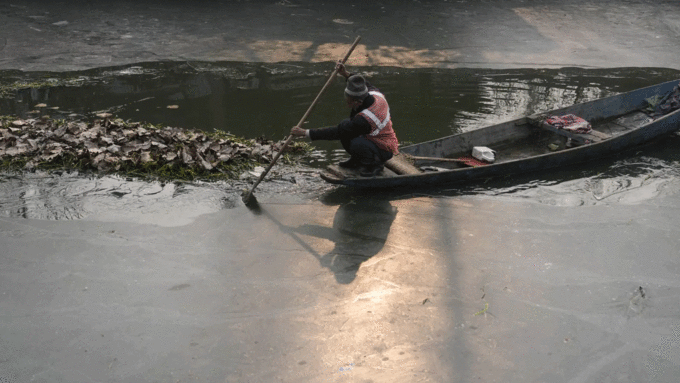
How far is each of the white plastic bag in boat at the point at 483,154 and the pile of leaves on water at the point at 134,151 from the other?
2.23 m

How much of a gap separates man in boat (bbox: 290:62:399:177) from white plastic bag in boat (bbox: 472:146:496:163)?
1.35 meters

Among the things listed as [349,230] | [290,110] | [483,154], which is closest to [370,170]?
[349,230]

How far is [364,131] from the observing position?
6.23 meters

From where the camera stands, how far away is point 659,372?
396 cm

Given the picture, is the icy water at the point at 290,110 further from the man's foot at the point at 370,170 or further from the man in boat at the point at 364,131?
the man in boat at the point at 364,131

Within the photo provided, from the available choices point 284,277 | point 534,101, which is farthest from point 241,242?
point 534,101

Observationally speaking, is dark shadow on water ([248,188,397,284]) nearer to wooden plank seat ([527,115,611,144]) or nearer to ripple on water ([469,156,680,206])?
ripple on water ([469,156,680,206])

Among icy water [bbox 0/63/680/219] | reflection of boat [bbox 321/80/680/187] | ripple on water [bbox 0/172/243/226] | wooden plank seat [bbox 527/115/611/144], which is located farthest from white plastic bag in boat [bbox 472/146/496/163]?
ripple on water [bbox 0/172/243/226]

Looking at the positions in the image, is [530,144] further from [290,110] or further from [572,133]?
[290,110]

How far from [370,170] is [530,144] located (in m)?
2.82

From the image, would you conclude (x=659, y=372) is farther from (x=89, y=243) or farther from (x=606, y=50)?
(x=606, y=50)

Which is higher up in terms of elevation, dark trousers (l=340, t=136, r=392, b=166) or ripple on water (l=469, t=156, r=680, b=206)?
dark trousers (l=340, t=136, r=392, b=166)

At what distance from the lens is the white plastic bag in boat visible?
23.8 feet

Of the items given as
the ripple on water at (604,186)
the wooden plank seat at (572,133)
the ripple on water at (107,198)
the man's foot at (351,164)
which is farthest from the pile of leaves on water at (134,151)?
the wooden plank seat at (572,133)
